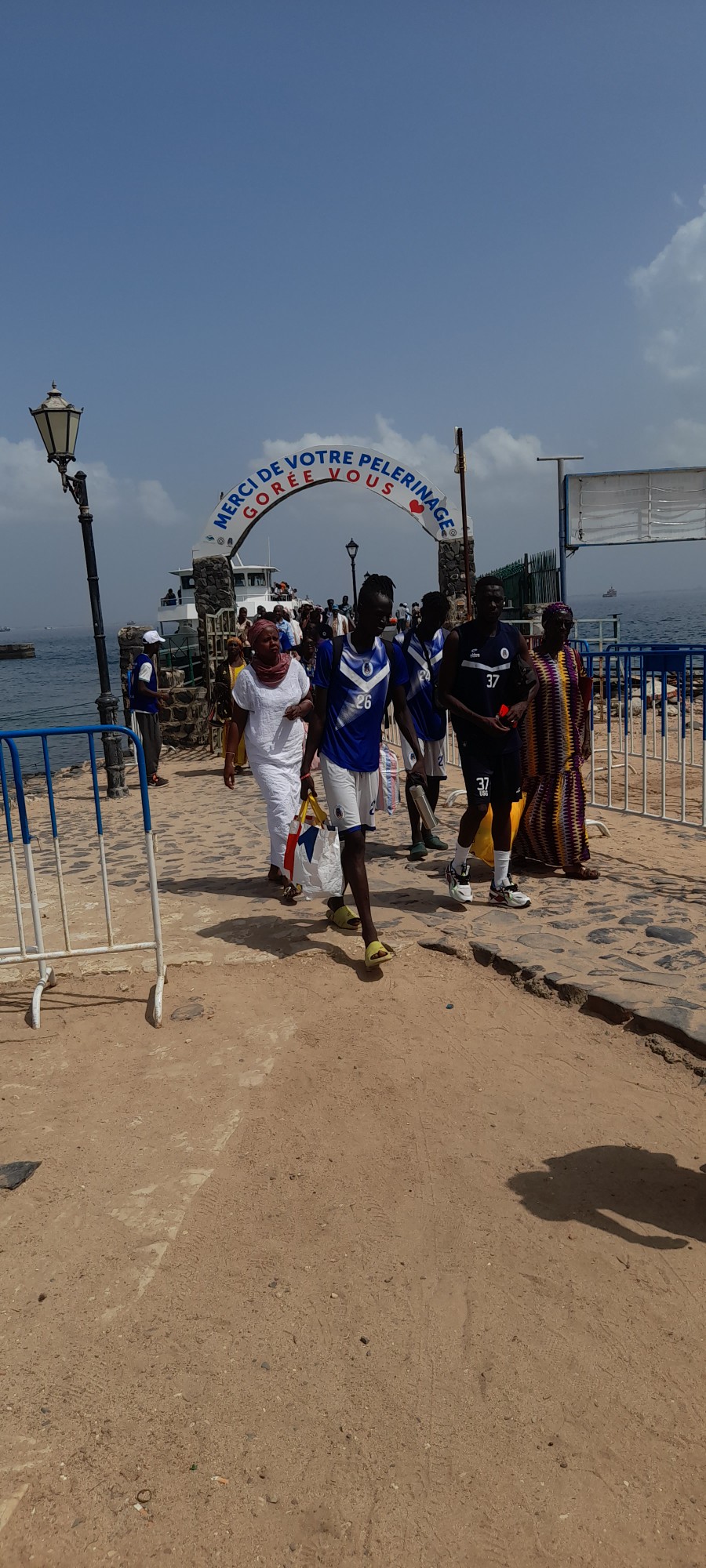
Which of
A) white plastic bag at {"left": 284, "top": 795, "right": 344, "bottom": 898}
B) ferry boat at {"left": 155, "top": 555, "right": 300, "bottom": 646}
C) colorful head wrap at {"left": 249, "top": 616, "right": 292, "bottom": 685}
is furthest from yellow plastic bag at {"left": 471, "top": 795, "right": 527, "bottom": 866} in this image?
ferry boat at {"left": 155, "top": 555, "right": 300, "bottom": 646}

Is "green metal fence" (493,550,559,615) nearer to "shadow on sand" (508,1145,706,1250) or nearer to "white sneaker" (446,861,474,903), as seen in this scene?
"white sneaker" (446,861,474,903)

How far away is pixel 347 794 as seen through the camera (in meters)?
4.99

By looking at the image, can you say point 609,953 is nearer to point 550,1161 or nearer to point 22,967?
Result: point 550,1161

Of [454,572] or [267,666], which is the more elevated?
[454,572]

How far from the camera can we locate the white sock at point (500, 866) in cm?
590

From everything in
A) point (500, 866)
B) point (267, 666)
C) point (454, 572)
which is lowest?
point (500, 866)

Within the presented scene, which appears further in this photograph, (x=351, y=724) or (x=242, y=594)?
(x=242, y=594)

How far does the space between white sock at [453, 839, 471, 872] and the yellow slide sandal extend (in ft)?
4.08

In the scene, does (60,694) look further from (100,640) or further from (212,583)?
(100,640)

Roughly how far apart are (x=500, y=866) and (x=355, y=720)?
4.97ft

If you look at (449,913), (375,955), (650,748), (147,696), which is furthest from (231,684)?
(375,955)

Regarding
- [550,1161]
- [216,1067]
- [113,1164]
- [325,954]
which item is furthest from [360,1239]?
[325,954]

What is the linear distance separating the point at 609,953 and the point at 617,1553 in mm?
3190

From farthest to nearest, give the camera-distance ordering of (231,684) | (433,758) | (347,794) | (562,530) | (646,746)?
A: (562,530)
(646,746)
(231,684)
(433,758)
(347,794)
